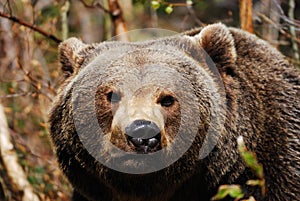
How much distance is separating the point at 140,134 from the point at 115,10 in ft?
14.4

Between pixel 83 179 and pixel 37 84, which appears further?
pixel 37 84

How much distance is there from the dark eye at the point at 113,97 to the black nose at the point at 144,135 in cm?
45

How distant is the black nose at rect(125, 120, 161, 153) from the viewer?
13.0ft

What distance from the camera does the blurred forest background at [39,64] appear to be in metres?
7.13

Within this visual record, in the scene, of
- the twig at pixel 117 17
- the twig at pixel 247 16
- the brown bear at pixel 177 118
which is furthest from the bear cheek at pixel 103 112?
the twig at pixel 117 17

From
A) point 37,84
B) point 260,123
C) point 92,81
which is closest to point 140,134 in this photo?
point 92,81

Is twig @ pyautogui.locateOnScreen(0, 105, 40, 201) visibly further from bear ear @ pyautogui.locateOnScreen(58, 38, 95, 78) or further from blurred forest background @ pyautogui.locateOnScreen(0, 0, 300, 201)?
bear ear @ pyautogui.locateOnScreen(58, 38, 95, 78)

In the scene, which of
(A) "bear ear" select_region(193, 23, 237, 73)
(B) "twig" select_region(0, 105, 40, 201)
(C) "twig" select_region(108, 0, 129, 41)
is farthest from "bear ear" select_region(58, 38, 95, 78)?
(C) "twig" select_region(108, 0, 129, 41)

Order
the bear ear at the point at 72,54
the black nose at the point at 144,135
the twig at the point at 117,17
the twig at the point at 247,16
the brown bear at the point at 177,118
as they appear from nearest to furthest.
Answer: the black nose at the point at 144,135, the brown bear at the point at 177,118, the bear ear at the point at 72,54, the twig at the point at 247,16, the twig at the point at 117,17

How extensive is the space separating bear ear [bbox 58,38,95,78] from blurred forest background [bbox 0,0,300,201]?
0.32m

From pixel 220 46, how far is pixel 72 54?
1.16m

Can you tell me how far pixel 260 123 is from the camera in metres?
4.96

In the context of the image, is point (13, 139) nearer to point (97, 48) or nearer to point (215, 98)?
point (97, 48)

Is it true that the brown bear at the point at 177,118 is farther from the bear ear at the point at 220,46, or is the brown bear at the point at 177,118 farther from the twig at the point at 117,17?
the twig at the point at 117,17
